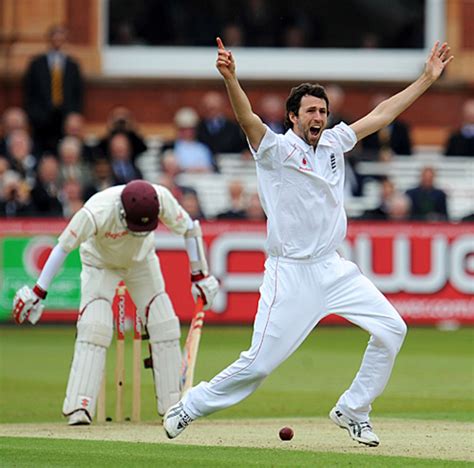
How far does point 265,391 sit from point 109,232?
3.61 m

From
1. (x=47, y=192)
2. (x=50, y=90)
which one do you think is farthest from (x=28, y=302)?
(x=50, y=90)

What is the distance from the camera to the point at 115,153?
69.9 ft

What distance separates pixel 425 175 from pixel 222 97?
539 cm

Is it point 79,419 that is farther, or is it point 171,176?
point 171,176

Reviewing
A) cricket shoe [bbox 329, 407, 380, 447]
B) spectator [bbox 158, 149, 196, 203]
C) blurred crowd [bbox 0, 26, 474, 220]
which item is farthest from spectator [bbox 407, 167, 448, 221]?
cricket shoe [bbox 329, 407, 380, 447]

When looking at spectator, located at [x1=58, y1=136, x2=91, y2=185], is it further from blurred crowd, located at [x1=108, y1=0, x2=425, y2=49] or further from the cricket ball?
the cricket ball

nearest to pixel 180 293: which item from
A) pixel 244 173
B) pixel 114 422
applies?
pixel 244 173

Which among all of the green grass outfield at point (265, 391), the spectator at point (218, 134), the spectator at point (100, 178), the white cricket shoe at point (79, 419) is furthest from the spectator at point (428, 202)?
the white cricket shoe at point (79, 419)

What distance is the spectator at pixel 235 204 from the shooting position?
21.0m

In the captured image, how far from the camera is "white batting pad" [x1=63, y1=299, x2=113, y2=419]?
1198 centimetres

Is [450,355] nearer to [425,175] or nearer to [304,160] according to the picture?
[425,175]

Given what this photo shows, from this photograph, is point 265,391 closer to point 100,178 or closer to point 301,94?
point 301,94

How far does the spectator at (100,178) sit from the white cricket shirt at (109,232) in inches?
342

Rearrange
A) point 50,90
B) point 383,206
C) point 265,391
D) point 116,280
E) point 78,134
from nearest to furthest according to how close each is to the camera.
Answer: point 116,280 → point 265,391 → point 383,206 → point 78,134 → point 50,90
